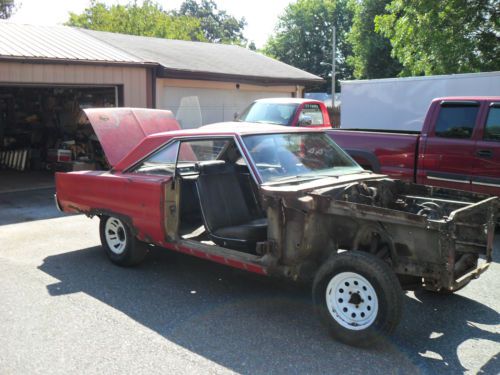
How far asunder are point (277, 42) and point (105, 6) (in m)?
18.9

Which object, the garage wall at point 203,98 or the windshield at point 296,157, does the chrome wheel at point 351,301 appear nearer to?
the windshield at point 296,157

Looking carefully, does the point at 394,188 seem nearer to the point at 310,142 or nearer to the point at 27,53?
the point at 310,142

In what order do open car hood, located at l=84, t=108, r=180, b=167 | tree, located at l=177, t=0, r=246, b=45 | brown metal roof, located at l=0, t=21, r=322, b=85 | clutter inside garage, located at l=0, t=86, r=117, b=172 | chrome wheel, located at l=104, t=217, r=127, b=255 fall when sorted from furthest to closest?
tree, located at l=177, t=0, r=246, b=45 < clutter inside garage, located at l=0, t=86, r=117, b=172 < brown metal roof, located at l=0, t=21, r=322, b=85 < open car hood, located at l=84, t=108, r=180, b=167 < chrome wheel, located at l=104, t=217, r=127, b=255

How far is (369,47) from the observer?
103ft

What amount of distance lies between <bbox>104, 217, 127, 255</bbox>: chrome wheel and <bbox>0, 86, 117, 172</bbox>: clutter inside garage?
8192 mm

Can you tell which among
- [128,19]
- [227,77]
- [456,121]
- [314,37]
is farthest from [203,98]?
[314,37]

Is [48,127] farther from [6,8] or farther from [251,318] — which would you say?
[6,8]

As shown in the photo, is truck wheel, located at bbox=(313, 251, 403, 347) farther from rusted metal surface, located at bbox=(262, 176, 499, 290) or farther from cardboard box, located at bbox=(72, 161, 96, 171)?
cardboard box, located at bbox=(72, 161, 96, 171)

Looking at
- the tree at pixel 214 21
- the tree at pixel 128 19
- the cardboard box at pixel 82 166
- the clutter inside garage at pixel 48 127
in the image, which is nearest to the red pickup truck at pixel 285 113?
the cardboard box at pixel 82 166

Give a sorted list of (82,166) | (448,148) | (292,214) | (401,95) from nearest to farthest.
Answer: (292,214) < (448,148) < (401,95) < (82,166)

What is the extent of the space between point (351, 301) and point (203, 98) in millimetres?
12613

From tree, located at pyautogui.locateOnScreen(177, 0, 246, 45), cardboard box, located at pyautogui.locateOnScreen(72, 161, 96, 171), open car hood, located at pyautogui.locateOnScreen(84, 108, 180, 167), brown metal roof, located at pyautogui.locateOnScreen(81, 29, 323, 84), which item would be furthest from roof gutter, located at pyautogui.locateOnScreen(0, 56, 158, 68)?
tree, located at pyautogui.locateOnScreen(177, 0, 246, 45)

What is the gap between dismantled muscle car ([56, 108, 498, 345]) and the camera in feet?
12.7

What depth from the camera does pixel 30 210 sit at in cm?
955
